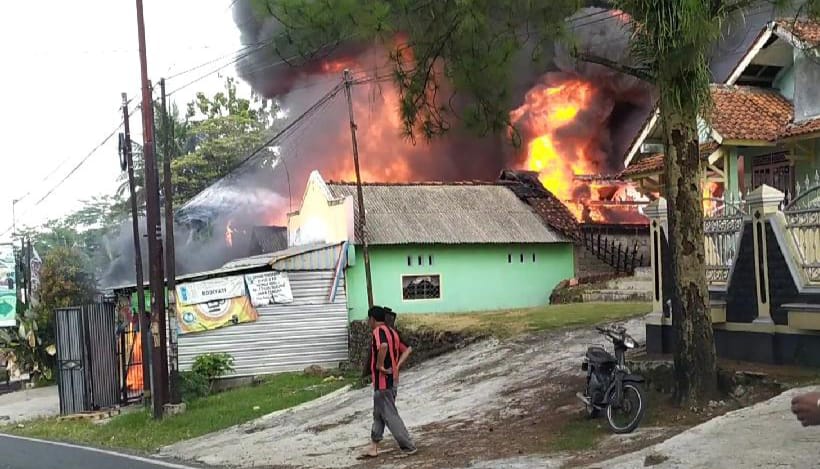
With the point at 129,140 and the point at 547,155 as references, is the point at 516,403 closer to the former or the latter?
the point at 129,140

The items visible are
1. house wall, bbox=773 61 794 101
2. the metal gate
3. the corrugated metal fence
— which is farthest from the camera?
the corrugated metal fence

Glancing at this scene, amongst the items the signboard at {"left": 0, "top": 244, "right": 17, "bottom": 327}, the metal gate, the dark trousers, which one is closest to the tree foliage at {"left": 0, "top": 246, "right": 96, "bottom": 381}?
the signboard at {"left": 0, "top": 244, "right": 17, "bottom": 327}

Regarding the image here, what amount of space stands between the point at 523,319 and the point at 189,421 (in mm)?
7488

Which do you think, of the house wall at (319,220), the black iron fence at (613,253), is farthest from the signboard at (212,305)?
the black iron fence at (613,253)

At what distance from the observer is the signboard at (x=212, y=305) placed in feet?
72.3

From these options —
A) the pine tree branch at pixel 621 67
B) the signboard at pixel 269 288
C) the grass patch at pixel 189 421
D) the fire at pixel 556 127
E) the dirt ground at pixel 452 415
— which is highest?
the fire at pixel 556 127

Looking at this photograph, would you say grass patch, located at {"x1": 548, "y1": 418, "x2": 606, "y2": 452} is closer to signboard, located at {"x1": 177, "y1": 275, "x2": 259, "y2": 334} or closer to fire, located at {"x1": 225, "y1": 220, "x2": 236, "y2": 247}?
signboard, located at {"x1": 177, "y1": 275, "x2": 259, "y2": 334}

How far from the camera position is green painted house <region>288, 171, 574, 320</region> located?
2580 centimetres

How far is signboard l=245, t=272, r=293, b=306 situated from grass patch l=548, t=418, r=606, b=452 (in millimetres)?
14149

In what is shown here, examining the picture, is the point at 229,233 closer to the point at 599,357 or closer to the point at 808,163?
the point at 808,163

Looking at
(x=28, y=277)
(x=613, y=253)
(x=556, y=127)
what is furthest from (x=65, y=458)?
(x=556, y=127)

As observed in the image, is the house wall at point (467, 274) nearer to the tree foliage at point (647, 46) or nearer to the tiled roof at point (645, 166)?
the tiled roof at point (645, 166)

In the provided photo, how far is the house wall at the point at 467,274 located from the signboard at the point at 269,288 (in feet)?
7.04

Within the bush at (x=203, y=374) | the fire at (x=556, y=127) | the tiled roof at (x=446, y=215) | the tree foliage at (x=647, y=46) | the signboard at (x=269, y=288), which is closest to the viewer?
the tree foliage at (x=647, y=46)
